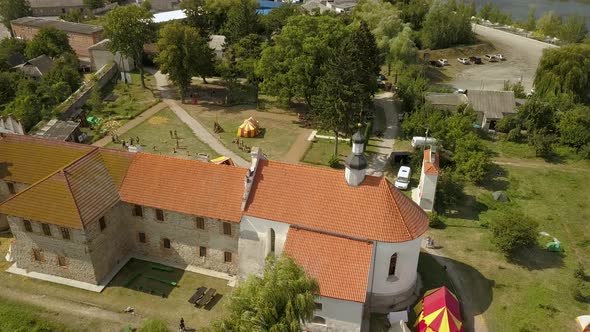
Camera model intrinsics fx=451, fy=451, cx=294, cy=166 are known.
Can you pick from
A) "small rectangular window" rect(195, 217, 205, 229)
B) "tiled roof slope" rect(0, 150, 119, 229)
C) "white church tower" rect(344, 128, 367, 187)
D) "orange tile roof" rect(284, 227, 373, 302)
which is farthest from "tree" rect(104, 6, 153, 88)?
"white church tower" rect(344, 128, 367, 187)

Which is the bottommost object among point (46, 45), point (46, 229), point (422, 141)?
point (422, 141)

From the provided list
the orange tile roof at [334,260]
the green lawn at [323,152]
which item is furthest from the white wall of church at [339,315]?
the green lawn at [323,152]

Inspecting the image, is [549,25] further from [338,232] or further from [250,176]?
[250,176]

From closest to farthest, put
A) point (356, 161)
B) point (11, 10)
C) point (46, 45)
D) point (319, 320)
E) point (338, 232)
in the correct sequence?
1. point (319, 320)
2. point (356, 161)
3. point (338, 232)
4. point (46, 45)
5. point (11, 10)

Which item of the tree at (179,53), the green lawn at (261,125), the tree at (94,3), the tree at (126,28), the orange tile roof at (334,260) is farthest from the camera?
the tree at (94,3)

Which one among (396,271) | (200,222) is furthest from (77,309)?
(396,271)

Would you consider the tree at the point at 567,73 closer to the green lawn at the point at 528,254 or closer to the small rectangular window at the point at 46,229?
the green lawn at the point at 528,254

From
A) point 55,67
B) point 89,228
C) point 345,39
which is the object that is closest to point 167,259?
point 89,228
